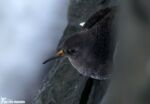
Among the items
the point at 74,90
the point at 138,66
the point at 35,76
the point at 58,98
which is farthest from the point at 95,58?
the point at 35,76

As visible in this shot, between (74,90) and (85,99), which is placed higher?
(85,99)

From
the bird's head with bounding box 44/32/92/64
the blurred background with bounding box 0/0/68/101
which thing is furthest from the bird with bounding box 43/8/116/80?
the blurred background with bounding box 0/0/68/101

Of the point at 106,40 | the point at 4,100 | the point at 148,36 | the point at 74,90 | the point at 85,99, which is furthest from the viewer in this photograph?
the point at 4,100

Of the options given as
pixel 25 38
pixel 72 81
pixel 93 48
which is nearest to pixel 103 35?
pixel 93 48

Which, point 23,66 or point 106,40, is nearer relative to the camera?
point 106,40

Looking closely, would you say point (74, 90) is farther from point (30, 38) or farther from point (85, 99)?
point (30, 38)

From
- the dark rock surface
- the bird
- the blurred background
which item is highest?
the bird

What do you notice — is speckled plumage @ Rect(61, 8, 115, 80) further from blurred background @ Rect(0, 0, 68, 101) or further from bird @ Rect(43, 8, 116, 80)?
blurred background @ Rect(0, 0, 68, 101)
